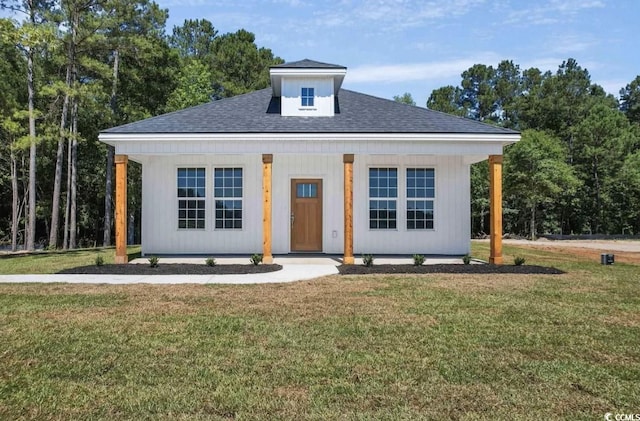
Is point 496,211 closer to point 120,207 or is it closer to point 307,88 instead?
point 307,88

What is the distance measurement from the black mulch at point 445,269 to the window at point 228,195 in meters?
4.42

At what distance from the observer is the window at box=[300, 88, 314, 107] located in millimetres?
13125

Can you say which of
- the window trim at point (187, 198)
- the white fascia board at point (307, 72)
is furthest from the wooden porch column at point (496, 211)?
the window trim at point (187, 198)

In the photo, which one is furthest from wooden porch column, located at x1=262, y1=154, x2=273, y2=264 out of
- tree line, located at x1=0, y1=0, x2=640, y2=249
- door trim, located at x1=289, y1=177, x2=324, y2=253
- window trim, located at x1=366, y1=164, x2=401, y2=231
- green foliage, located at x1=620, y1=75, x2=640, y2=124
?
green foliage, located at x1=620, y1=75, x2=640, y2=124

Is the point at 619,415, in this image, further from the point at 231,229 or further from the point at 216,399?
the point at 231,229

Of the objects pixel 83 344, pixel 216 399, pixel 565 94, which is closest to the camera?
pixel 216 399

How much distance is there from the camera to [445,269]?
32.6 feet

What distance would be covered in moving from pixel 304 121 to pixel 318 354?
29.4ft

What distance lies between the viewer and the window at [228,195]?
521 inches

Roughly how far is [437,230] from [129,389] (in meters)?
11.1

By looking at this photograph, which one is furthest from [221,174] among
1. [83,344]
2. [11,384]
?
[11,384]

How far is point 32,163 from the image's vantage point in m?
18.6

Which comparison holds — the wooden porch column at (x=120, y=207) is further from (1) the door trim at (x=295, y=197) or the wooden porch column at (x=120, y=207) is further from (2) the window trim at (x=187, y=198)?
(1) the door trim at (x=295, y=197)

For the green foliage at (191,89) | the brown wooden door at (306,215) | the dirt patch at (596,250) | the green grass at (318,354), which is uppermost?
the green foliage at (191,89)
